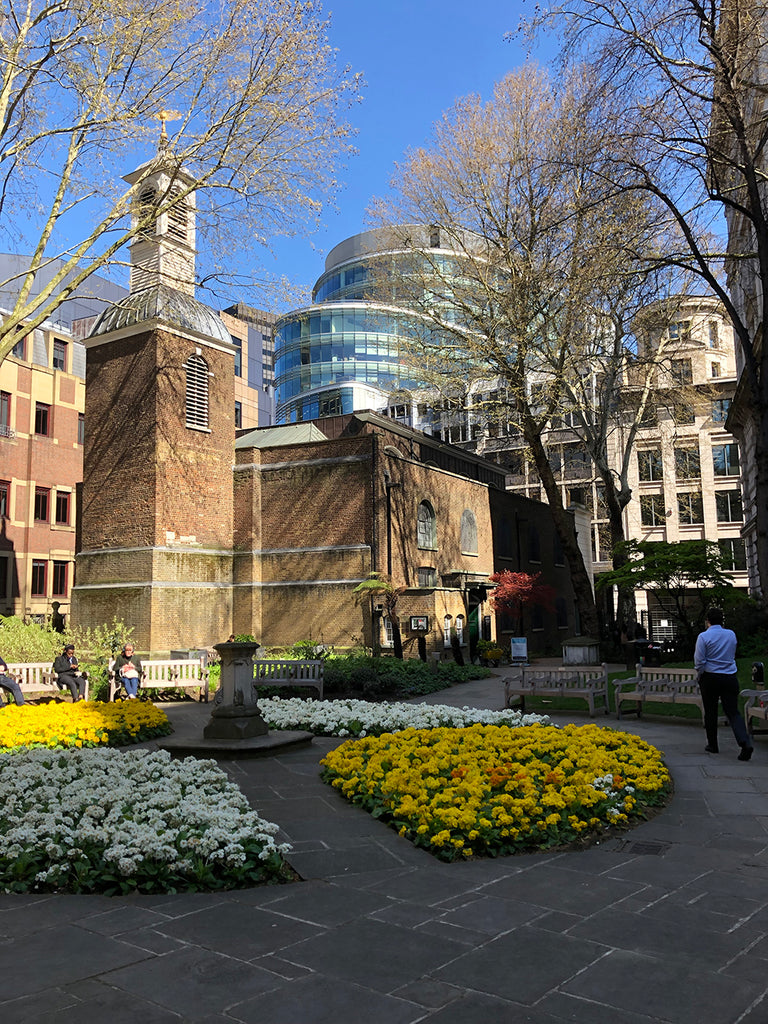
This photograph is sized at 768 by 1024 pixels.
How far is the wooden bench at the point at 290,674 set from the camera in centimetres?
1642

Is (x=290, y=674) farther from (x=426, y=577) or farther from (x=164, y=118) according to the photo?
Result: (x=426, y=577)

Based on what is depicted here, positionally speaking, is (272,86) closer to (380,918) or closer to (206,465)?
(206,465)

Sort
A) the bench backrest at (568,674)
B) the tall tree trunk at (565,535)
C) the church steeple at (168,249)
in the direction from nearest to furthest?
the bench backrest at (568,674), the tall tree trunk at (565,535), the church steeple at (168,249)

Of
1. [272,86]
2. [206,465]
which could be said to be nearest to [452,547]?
[206,465]

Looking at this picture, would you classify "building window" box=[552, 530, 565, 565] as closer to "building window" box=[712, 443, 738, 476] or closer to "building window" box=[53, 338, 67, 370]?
"building window" box=[712, 443, 738, 476]

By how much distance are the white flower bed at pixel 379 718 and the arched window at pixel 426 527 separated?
1764 cm

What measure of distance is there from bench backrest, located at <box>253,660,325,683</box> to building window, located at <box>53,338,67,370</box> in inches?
1168

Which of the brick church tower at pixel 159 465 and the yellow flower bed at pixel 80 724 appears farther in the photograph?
the brick church tower at pixel 159 465

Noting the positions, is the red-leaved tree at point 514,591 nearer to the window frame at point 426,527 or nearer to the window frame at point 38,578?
the window frame at point 426,527

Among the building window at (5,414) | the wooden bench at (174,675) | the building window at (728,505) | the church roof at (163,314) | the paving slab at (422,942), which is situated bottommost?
the paving slab at (422,942)

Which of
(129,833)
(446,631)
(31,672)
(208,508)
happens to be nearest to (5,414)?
(208,508)

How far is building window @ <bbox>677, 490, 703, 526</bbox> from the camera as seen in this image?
5675 centimetres

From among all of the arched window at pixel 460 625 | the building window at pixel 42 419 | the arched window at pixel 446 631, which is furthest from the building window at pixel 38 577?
the arched window at pixel 460 625

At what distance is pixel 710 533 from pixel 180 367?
42.3 m
